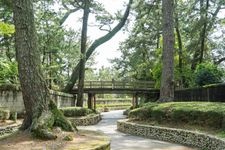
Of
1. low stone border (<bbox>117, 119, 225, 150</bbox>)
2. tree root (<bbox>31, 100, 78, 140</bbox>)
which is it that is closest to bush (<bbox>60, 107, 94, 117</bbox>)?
low stone border (<bbox>117, 119, 225, 150</bbox>)

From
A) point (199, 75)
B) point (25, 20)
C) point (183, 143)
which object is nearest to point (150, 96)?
point (199, 75)

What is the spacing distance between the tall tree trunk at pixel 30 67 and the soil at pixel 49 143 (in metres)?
0.34

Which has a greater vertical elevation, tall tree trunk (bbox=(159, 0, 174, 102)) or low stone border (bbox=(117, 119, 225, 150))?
tall tree trunk (bbox=(159, 0, 174, 102))

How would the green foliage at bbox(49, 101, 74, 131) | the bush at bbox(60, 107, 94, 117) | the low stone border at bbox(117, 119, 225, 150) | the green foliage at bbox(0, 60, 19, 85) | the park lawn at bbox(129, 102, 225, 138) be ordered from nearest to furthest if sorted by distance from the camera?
the green foliage at bbox(49, 101, 74, 131) → the low stone border at bbox(117, 119, 225, 150) → the park lawn at bbox(129, 102, 225, 138) → the green foliage at bbox(0, 60, 19, 85) → the bush at bbox(60, 107, 94, 117)

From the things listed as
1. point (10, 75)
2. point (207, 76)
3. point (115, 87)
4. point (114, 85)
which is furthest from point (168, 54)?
point (114, 85)

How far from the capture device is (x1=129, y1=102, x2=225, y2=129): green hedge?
483 inches

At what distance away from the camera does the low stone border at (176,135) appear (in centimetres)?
1079

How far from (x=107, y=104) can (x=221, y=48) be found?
21.0 m

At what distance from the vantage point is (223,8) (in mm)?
33906

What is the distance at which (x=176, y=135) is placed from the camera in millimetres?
13469

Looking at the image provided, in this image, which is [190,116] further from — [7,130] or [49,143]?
[49,143]

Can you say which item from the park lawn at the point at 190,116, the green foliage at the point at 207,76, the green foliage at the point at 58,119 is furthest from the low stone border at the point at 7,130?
the green foliage at the point at 207,76

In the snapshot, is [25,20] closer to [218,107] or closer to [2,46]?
[218,107]

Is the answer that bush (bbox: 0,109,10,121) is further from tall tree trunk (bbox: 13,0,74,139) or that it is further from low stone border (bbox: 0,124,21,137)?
tall tree trunk (bbox: 13,0,74,139)
